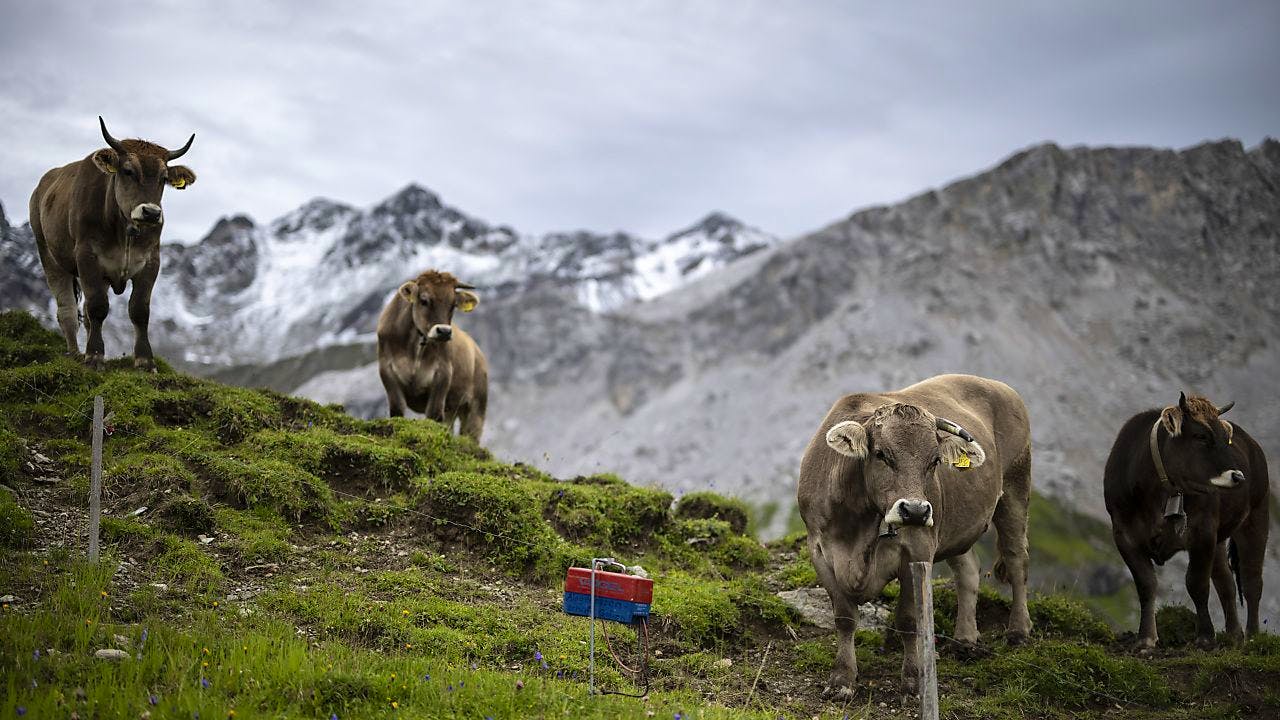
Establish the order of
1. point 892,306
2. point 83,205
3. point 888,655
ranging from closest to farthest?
point 888,655
point 83,205
point 892,306

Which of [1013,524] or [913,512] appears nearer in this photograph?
[913,512]

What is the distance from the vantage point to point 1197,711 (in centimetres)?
822

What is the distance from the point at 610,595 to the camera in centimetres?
663

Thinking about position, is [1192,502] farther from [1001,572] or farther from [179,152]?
[179,152]

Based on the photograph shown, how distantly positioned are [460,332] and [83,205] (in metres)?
6.61

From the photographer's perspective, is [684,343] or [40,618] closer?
[40,618]

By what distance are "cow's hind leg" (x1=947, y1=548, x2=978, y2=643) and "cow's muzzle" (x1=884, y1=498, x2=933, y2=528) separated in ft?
9.95

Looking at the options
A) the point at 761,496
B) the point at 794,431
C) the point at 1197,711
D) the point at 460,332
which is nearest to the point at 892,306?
the point at 794,431

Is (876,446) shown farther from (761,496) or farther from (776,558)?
(761,496)

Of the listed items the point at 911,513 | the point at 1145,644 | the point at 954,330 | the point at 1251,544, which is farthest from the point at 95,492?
the point at 954,330

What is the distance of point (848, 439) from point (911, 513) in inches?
36.1

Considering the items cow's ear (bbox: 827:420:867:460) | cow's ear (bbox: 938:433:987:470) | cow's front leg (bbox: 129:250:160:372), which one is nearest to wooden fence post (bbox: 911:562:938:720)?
cow's ear (bbox: 827:420:867:460)

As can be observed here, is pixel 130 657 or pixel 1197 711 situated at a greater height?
pixel 130 657

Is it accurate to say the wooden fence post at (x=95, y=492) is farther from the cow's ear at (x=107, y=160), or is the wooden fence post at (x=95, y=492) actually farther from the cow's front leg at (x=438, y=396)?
the cow's front leg at (x=438, y=396)
